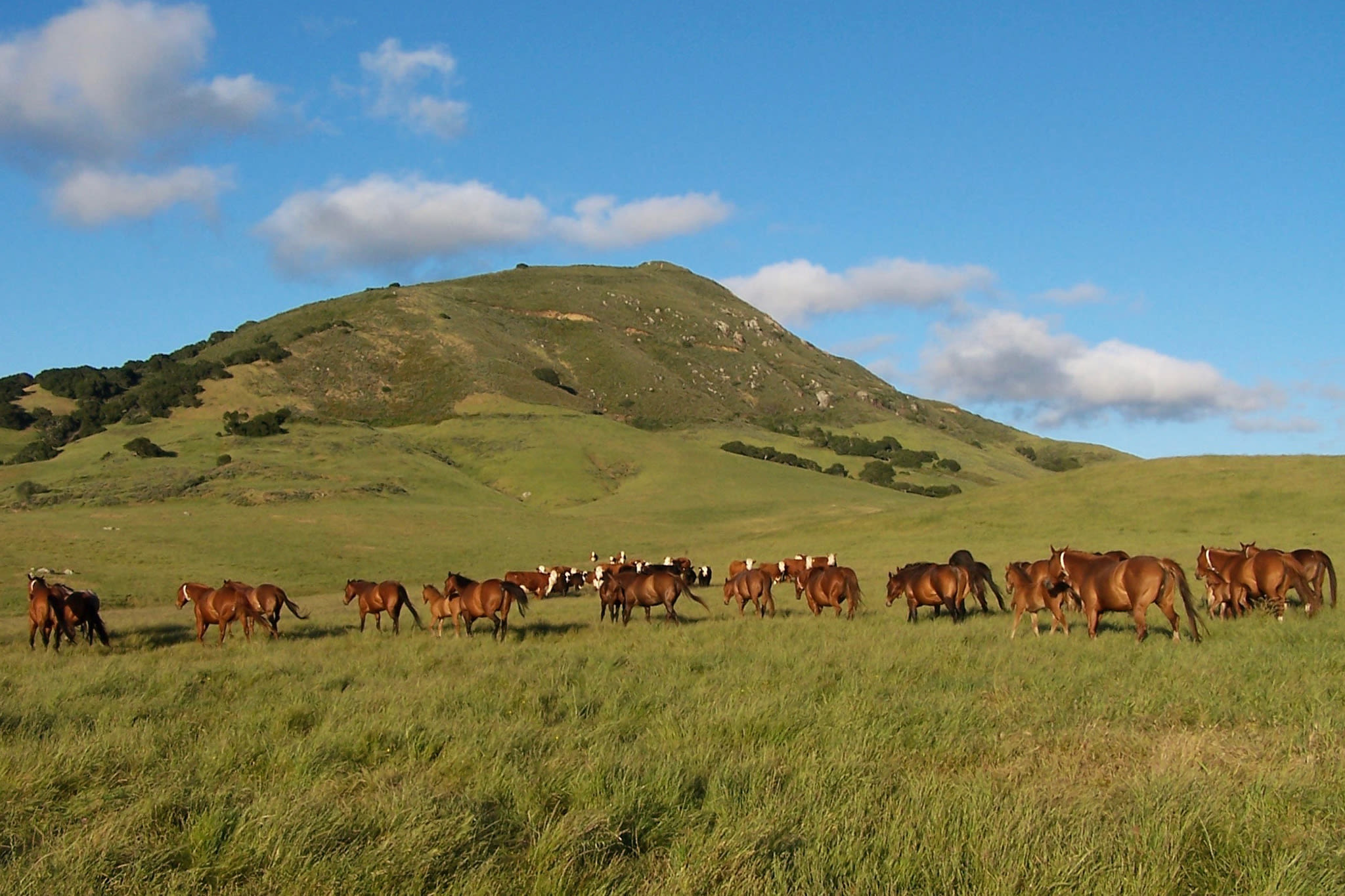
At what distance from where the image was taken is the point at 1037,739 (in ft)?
24.7

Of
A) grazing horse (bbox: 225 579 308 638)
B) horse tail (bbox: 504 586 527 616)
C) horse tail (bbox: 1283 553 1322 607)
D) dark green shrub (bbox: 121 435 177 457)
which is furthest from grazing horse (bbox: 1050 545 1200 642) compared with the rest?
dark green shrub (bbox: 121 435 177 457)

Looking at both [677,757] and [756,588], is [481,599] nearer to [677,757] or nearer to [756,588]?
[756,588]

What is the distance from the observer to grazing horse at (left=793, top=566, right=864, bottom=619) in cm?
1939

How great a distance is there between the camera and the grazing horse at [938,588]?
17.7 m

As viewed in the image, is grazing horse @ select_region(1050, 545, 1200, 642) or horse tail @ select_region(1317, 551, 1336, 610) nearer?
grazing horse @ select_region(1050, 545, 1200, 642)

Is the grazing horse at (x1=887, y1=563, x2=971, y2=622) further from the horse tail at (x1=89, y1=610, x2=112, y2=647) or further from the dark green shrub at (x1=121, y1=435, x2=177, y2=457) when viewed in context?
the dark green shrub at (x1=121, y1=435, x2=177, y2=457)

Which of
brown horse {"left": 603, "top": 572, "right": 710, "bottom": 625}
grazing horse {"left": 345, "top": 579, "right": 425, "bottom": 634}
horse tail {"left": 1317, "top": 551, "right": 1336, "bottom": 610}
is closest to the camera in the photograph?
horse tail {"left": 1317, "top": 551, "right": 1336, "bottom": 610}

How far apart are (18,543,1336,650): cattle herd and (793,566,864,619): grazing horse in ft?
0.09

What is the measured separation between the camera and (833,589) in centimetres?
1989

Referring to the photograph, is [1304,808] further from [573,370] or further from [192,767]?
[573,370]

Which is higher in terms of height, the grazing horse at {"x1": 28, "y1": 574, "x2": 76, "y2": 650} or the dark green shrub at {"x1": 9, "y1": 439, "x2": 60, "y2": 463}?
the dark green shrub at {"x1": 9, "y1": 439, "x2": 60, "y2": 463}

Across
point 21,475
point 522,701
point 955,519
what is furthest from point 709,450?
point 522,701

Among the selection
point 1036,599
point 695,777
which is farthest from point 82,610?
point 1036,599

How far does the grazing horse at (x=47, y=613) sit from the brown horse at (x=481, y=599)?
683 centimetres
